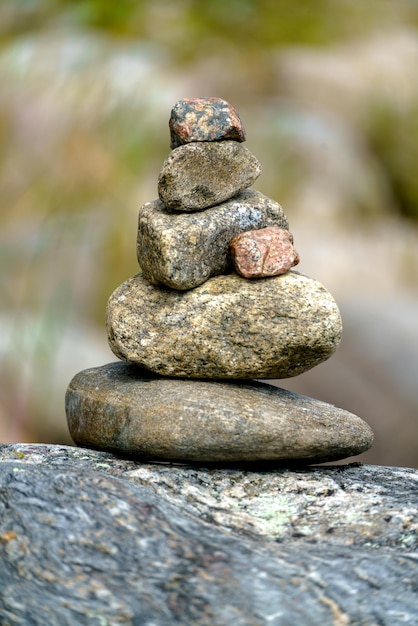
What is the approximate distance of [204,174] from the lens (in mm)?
5184

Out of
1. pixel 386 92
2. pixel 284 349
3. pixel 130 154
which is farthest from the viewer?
pixel 386 92

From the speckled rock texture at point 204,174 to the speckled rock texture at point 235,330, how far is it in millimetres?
535

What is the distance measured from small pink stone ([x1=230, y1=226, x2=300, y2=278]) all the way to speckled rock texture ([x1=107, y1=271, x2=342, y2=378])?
67mm

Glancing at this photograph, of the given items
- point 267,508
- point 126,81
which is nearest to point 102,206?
point 126,81

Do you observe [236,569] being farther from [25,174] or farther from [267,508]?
[25,174]

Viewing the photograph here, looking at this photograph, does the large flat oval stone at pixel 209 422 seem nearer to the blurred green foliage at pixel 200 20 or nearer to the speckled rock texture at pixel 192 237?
the speckled rock texture at pixel 192 237

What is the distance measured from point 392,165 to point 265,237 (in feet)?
16.1

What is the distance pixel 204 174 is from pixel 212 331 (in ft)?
3.18

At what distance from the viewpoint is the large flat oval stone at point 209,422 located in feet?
15.9

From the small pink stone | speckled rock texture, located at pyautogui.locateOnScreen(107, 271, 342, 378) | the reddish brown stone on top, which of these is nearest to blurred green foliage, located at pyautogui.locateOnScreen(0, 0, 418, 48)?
the reddish brown stone on top

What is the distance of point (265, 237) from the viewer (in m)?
5.18

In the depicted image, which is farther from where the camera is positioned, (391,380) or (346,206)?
(346,206)

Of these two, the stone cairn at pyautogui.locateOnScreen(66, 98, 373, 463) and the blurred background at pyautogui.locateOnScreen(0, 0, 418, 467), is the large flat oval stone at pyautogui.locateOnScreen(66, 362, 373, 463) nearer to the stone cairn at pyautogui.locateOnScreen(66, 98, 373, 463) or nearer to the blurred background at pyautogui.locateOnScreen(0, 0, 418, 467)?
the stone cairn at pyautogui.locateOnScreen(66, 98, 373, 463)

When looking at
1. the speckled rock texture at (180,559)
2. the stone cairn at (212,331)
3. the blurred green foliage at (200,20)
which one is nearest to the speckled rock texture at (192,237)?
the stone cairn at (212,331)
